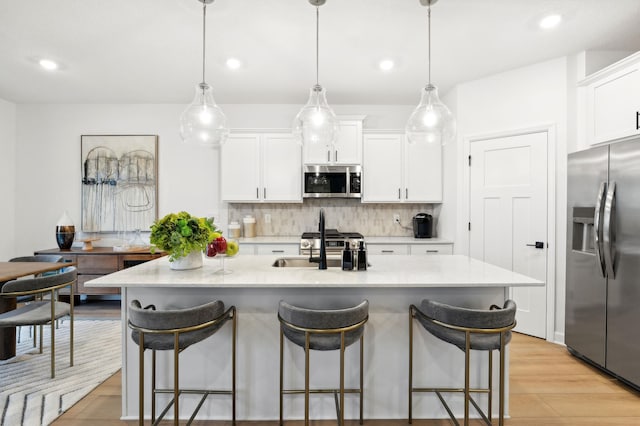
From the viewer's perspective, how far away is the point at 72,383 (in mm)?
2365

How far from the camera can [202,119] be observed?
231 cm

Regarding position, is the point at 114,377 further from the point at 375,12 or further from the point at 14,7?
→ the point at 375,12

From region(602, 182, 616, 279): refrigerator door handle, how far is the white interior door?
2.64ft

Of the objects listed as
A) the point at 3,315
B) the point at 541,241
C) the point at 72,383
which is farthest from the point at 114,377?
the point at 541,241

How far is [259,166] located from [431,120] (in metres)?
2.49

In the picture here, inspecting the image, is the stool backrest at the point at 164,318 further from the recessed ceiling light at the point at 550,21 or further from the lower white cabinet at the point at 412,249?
the recessed ceiling light at the point at 550,21

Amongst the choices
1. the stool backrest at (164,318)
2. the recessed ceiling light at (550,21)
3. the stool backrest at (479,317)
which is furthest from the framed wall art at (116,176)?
the recessed ceiling light at (550,21)

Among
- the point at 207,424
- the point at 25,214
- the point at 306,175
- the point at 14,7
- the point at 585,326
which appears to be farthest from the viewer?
the point at 25,214

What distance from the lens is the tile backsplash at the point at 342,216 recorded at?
4.50 metres

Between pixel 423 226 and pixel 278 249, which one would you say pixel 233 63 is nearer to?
pixel 278 249

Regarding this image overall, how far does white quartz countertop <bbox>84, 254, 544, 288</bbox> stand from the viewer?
5.66 feet

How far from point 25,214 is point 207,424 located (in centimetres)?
438

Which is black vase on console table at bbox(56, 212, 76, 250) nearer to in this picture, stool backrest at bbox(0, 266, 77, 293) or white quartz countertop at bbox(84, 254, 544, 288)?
stool backrest at bbox(0, 266, 77, 293)

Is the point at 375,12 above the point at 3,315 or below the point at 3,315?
above
